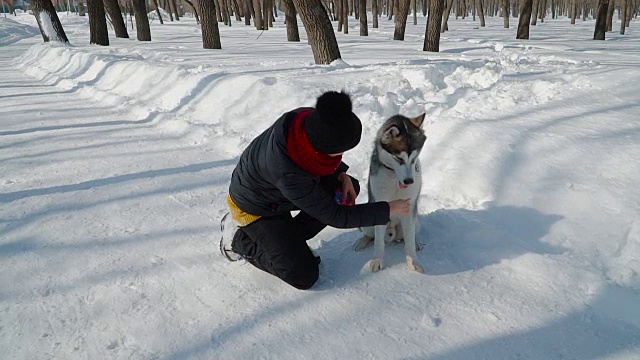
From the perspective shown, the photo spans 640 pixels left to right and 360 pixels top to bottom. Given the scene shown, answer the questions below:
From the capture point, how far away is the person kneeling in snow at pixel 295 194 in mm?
2115

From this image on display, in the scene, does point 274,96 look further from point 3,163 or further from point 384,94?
point 3,163

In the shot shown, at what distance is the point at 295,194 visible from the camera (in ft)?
7.48

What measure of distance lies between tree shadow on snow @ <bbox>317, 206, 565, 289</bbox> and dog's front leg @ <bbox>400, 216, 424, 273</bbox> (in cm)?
10

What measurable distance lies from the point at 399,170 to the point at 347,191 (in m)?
0.53

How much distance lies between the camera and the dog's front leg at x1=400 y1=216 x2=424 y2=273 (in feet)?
8.92

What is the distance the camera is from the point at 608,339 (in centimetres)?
212

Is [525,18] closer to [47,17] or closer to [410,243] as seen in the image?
[410,243]

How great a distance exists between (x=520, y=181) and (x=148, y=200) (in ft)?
11.4

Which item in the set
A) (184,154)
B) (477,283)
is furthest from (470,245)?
(184,154)

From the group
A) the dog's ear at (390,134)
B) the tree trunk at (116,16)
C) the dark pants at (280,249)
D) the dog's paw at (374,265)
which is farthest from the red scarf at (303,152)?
the tree trunk at (116,16)

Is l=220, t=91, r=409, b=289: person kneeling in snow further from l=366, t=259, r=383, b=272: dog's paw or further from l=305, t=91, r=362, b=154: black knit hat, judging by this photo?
l=366, t=259, r=383, b=272: dog's paw

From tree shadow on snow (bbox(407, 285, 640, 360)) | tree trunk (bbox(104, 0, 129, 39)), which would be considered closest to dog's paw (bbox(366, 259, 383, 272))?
tree shadow on snow (bbox(407, 285, 640, 360))

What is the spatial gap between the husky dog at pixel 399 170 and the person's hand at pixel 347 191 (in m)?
0.15

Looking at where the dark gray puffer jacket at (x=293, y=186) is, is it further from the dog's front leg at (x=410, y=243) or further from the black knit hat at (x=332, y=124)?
the dog's front leg at (x=410, y=243)
